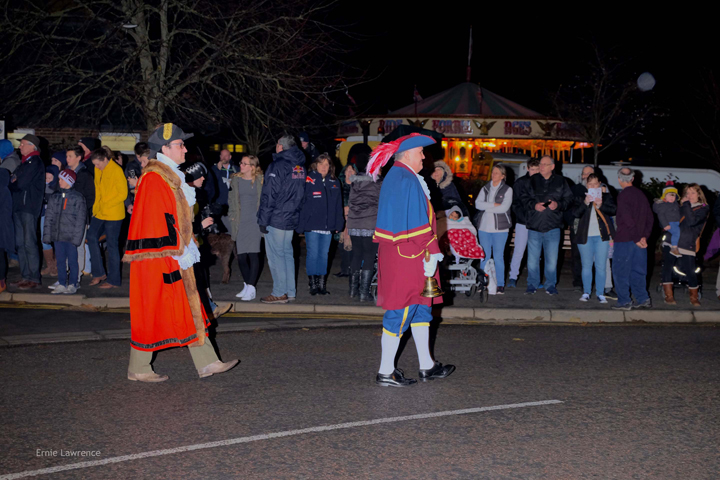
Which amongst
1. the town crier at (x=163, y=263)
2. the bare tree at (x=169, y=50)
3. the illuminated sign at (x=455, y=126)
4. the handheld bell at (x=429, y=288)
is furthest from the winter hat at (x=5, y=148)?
the illuminated sign at (x=455, y=126)

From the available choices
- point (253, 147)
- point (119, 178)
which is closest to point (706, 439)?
point (119, 178)

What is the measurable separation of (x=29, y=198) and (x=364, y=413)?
717 cm

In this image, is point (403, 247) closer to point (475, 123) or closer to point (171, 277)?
point (171, 277)

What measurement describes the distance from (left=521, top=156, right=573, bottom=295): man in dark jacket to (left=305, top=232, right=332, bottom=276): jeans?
9.45ft

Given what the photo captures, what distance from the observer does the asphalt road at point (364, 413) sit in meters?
4.77

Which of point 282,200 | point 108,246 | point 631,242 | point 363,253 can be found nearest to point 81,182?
point 108,246

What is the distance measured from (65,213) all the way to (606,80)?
26776mm

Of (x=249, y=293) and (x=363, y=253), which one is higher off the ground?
(x=363, y=253)

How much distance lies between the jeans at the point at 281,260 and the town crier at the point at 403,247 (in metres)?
3.80

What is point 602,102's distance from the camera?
3219cm

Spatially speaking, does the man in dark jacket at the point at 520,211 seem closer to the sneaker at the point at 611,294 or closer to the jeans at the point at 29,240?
the sneaker at the point at 611,294

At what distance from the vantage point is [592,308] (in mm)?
10352

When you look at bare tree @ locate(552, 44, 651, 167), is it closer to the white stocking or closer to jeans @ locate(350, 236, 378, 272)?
jeans @ locate(350, 236, 378, 272)

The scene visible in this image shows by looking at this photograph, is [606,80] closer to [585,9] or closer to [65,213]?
[585,9]
